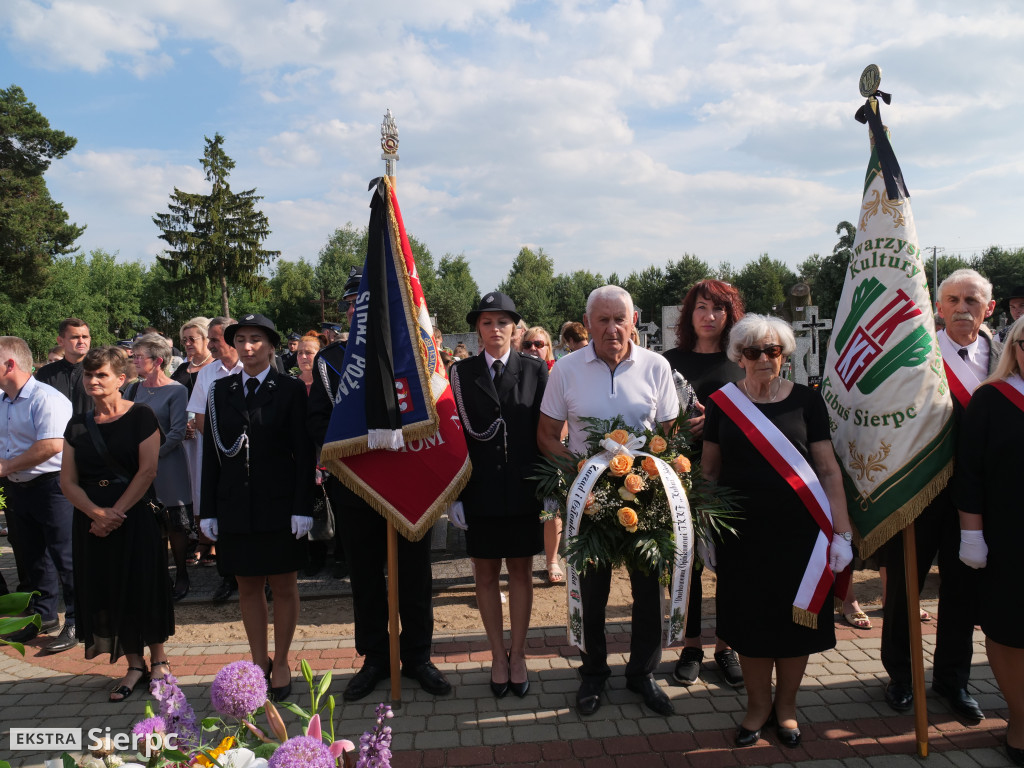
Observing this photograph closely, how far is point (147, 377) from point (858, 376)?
5760 millimetres

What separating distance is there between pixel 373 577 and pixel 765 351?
2.70 metres

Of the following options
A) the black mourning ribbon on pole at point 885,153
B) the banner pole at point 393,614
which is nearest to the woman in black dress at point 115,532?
the banner pole at point 393,614

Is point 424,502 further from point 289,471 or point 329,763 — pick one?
point 329,763

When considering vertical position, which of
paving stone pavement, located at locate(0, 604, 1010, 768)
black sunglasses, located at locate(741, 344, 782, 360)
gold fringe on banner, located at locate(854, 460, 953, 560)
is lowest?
paving stone pavement, located at locate(0, 604, 1010, 768)

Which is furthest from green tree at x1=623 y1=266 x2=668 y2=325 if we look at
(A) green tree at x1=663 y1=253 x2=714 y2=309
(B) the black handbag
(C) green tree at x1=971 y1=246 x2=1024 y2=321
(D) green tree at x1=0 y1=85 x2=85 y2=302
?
(B) the black handbag

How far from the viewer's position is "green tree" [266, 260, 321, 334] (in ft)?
178

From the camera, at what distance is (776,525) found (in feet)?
10.8

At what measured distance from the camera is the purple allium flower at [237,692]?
1.41m

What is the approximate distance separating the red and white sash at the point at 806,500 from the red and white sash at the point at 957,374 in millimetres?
1183

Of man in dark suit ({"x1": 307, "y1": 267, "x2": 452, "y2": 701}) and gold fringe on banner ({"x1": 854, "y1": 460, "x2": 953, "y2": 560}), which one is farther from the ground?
gold fringe on banner ({"x1": 854, "y1": 460, "x2": 953, "y2": 560})

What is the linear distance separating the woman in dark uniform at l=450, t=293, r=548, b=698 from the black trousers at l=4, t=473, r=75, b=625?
12.1 feet

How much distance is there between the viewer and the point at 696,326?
170 inches

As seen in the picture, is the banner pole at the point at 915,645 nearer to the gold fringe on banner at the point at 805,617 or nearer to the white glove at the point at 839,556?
the white glove at the point at 839,556

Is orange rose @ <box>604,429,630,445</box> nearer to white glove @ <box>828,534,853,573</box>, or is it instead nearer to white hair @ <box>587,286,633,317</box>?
white hair @ <box>587,286,633,317</box>
